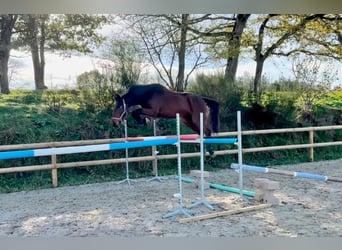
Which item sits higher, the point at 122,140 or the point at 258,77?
the point at 258,77

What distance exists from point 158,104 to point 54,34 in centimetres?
117

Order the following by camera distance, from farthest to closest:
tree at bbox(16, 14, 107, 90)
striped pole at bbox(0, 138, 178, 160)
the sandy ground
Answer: tree at bbox(16, 14, 107, 90), the sandy ground, striped pole at bbox(0, 138, 178, 160)

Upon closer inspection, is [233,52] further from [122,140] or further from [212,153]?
[122,140]

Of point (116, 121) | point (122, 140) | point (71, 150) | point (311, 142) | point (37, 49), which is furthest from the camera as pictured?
point (311, 142)

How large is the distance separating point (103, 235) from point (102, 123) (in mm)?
1244

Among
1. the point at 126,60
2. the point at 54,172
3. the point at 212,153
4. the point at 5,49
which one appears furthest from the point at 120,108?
the point at 5,49

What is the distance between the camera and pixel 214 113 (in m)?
3.93

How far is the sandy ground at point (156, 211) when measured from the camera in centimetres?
306

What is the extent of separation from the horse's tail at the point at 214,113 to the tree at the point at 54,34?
127 centimetres

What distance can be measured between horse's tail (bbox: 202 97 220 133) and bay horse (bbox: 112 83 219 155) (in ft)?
0.22

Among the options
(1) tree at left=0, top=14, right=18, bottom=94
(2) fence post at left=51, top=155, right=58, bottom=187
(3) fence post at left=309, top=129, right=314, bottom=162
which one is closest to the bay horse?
(2) fence post at left=51, top=155, right=58, bottom=187

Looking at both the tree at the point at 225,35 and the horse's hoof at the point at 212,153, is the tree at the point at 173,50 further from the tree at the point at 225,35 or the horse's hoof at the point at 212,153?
the horse's hoof at the point at 212,153

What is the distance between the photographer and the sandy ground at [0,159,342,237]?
10.0 feet

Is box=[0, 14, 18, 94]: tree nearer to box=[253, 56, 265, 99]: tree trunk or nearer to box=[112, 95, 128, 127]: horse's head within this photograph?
box=[112, 95, 128, 127]: horse's head
